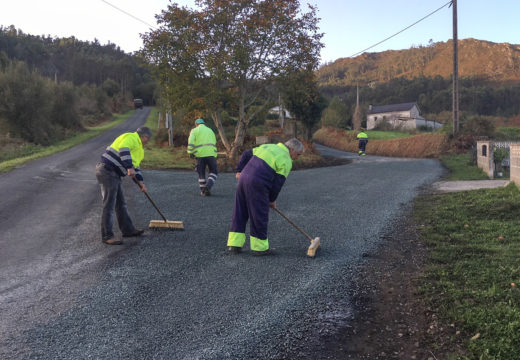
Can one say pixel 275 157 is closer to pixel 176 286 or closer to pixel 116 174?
pixel 176 286

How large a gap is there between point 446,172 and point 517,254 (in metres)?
10.1

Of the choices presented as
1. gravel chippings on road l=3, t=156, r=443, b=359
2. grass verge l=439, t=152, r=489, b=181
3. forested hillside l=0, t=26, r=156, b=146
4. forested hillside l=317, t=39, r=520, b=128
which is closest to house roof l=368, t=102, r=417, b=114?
forested hillside l=317, t=39, r=520, b=128

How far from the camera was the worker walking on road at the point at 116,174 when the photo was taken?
5629 millimetres

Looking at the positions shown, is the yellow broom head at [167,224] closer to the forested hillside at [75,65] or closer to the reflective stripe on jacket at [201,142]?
the reflective stripe on jacket at [201,142]

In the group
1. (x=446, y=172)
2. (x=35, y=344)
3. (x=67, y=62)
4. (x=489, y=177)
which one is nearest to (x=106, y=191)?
(x=35, y=344)

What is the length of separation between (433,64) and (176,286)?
169m

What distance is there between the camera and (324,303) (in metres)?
3.64

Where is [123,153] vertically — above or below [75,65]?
below

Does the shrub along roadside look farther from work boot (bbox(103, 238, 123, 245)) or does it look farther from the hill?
the hill

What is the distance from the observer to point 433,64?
151m

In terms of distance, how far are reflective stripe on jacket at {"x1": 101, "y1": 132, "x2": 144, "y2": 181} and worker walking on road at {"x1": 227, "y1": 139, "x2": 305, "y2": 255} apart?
1.82 m

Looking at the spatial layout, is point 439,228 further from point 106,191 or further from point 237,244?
point 106,191

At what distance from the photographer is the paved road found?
2984 millimetres

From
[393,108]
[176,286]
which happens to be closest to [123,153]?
[176,286]
